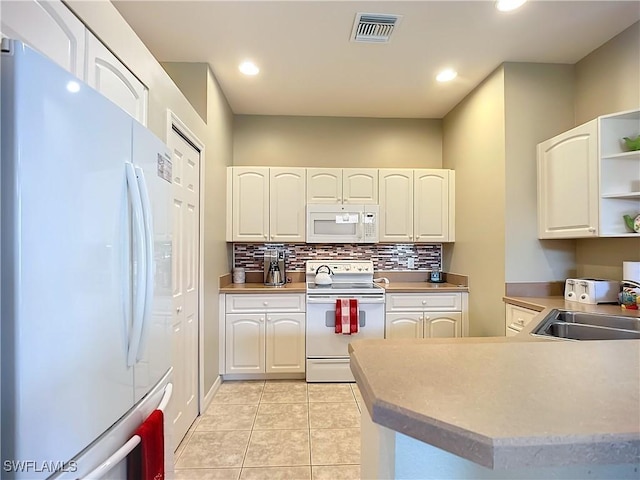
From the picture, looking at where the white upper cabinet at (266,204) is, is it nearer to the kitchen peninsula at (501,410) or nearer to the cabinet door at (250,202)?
the cabinet door at (250,202)

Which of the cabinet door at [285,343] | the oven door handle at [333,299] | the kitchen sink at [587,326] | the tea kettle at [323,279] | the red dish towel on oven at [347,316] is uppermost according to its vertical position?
the tea kettle at [323,279]

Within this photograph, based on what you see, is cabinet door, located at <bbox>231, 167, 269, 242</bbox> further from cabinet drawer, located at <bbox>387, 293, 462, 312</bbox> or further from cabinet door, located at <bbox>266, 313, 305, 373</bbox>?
cabinet drawer, located at <bbox>387, 293, 462, 312</bbox>

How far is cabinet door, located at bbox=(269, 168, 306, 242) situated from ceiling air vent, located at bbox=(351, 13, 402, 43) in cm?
144

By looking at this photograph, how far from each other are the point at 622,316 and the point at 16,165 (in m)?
2.68

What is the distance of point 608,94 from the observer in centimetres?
232

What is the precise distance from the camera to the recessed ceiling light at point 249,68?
8.57ft

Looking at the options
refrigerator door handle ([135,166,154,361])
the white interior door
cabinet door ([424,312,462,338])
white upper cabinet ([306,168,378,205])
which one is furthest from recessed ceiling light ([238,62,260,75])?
cabinet door ([424,312,462,338])

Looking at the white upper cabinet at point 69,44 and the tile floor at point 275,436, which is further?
the tile floor at point 275,436

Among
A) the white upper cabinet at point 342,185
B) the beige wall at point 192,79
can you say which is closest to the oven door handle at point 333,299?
the white upper cabinet at point 342,185

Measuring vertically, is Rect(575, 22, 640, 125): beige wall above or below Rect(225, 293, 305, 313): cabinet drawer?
above

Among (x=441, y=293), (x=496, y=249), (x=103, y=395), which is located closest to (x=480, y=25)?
(x=496, y=249)

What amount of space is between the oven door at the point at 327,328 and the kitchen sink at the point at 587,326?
1.46 m

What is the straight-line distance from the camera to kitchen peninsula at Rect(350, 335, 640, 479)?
52 cm

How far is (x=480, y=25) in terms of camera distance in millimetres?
2139
